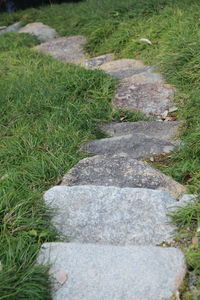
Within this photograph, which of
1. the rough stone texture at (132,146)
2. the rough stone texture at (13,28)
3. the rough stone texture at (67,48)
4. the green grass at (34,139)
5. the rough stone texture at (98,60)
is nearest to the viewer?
the green grass at (34,139)

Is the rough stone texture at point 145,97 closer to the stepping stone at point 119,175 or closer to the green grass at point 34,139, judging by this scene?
the green grass at point 34,139

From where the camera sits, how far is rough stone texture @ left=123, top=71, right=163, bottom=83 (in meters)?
5.13

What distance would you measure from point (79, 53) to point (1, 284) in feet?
17.5

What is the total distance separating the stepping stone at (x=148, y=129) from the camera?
4.10m

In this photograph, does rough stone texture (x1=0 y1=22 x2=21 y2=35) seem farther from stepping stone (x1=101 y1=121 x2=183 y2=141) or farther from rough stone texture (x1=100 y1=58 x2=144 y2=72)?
stepping stone (x1=101 y1=121 x2=183 y2=141)

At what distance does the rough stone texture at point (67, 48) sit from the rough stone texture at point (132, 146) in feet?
10.3

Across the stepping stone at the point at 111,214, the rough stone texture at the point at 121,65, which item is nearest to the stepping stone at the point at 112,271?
the stepping stone at the point at 111,214

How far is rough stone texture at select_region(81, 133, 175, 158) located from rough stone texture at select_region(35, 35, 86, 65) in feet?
10.3

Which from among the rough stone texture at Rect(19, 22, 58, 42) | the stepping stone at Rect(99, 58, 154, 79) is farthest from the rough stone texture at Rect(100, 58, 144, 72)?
the rough stone texture at Rect(19, 22, 58, 42)

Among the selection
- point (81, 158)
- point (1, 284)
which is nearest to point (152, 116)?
point (81, 158)

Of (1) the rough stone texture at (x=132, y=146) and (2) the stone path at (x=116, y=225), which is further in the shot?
(1) the rough stone texture at (x=132, y=146)

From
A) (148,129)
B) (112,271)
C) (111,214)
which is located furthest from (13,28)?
(112,271)

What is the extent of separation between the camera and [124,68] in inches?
229

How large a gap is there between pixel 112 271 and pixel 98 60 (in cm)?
439
